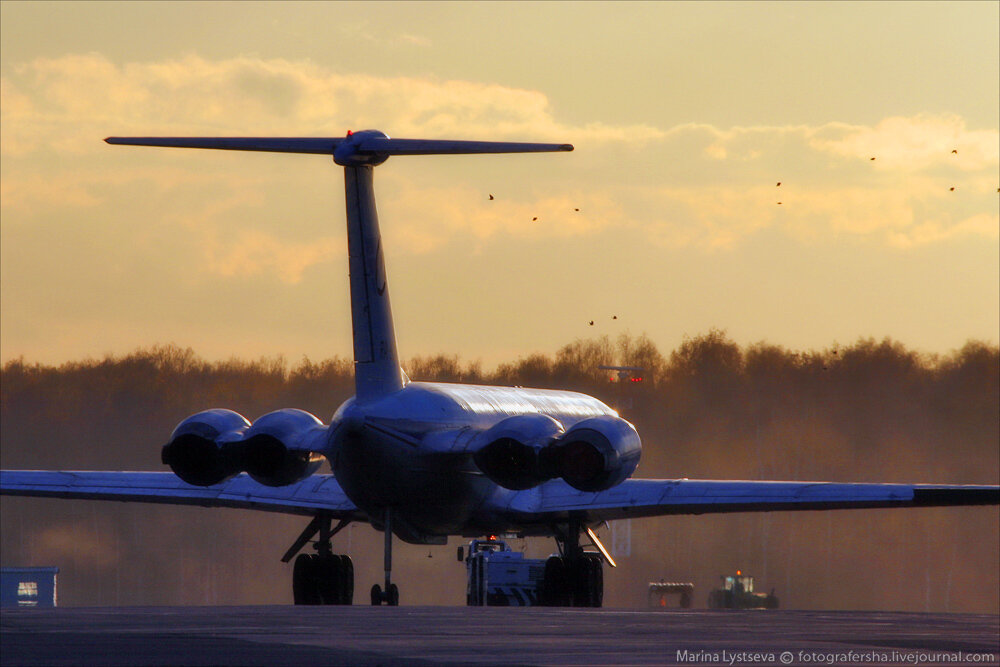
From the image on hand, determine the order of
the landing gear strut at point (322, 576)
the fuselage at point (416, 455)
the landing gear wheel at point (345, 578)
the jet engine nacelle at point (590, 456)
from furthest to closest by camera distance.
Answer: the landing gear wheel at point (345, 578), the landing gear strut at point (322, 576), the fuselage at point (416, 455), the jet engine nacelle at point (590, 456)

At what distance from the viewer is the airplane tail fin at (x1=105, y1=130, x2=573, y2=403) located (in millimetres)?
29297

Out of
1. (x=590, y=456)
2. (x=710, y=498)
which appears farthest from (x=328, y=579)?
(x=590, y=456)

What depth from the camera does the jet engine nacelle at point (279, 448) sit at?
30547 millimetres

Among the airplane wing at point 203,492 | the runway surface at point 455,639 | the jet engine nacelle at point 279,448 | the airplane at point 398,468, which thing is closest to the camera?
the runway surface at point 455,639

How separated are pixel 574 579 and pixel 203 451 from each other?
861 cm

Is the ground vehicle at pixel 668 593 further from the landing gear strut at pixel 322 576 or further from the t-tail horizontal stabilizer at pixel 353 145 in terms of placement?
the t-tail horizontal stabilizer at pixel 353 145

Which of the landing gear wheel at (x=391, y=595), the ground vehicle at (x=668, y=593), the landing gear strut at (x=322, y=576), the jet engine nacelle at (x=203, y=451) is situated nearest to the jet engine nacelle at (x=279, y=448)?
the jet engine nacelle at (x=203, y=451)

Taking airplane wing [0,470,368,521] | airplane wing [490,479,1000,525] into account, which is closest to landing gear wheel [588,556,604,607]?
airplane wing [490,479,1000,525]

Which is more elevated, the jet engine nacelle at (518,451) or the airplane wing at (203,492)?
the jet engine nacelle at (518,451)

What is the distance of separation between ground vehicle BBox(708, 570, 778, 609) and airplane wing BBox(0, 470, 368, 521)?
32641 mm

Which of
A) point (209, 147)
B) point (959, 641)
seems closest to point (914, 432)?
point (209, 147)

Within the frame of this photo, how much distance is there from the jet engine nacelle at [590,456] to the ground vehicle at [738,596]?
3768cm

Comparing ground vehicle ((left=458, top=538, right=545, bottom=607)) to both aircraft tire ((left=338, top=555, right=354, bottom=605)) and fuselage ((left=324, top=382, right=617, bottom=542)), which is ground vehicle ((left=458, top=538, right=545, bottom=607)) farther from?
fuselage ((left=324, top=382, right=617, bottom=542))

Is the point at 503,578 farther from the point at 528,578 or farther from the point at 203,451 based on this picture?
the point at 203,451
